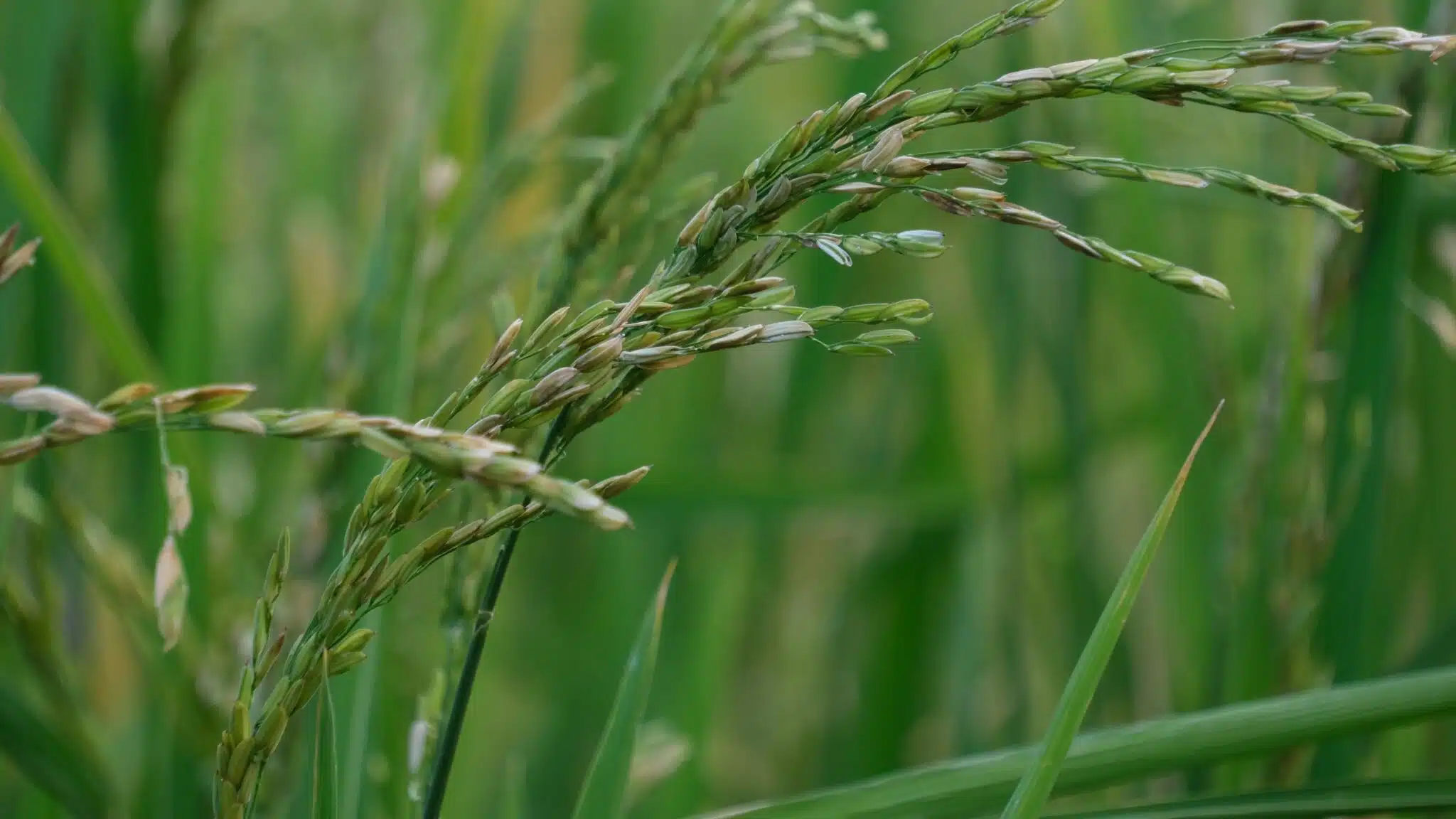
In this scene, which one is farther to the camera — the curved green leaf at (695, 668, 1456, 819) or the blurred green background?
the blurred green background

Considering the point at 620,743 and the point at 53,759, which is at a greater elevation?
the point at 620,743

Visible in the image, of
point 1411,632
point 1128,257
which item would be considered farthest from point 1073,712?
point 1411,632

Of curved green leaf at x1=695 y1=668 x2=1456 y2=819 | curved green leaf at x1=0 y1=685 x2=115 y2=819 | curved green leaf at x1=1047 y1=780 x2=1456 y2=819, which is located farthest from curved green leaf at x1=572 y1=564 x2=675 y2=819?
curved green leaf at x1=0 y1=685 x2=115 y2=819

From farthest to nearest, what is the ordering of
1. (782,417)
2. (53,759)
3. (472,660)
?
(782,417) < (53,759) < (472,660)

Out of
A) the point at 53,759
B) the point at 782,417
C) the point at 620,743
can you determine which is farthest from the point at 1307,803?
the point at 782,417

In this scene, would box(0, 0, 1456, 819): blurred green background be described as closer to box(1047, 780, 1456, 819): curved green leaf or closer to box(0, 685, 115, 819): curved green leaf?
box(0, 685, 115, 819): curved green leaf

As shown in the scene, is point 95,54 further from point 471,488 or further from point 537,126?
point 471,488

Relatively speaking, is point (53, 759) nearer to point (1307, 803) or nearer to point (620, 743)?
point (620, 743)

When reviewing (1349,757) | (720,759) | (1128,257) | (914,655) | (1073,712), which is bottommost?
(720,759)
